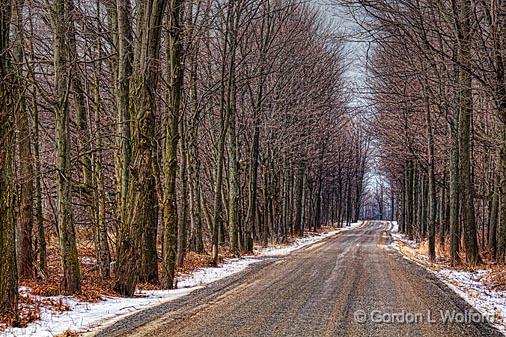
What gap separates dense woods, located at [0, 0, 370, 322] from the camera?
11.7 metres

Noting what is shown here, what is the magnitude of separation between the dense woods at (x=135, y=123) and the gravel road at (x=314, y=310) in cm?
200

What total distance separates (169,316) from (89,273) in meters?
8.10

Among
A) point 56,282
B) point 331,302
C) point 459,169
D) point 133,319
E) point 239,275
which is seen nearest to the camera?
point 133,319

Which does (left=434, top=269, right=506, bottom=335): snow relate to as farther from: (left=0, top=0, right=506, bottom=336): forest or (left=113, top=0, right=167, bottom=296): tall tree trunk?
(left=113, top=0, right=167, bottom=296): tall tree trunk

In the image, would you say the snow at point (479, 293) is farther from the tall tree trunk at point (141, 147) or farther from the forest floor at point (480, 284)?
the tall tree trunk at point (141, 147)

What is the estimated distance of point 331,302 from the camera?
1100cm

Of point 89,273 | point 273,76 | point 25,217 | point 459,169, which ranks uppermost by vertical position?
point 273,76

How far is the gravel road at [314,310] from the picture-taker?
8.41m

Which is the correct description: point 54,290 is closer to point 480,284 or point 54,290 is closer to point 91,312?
point 91,312

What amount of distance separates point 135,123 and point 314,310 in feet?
18.1

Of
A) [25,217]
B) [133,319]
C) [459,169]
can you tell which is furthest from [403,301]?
[459,169]

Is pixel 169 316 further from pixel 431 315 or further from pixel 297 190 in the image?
pixel 297 190

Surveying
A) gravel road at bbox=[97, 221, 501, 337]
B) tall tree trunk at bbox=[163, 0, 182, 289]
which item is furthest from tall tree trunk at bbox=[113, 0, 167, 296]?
gravel road at bbox=[97, 221, 501, 337]

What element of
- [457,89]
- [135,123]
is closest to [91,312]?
[135,123]
